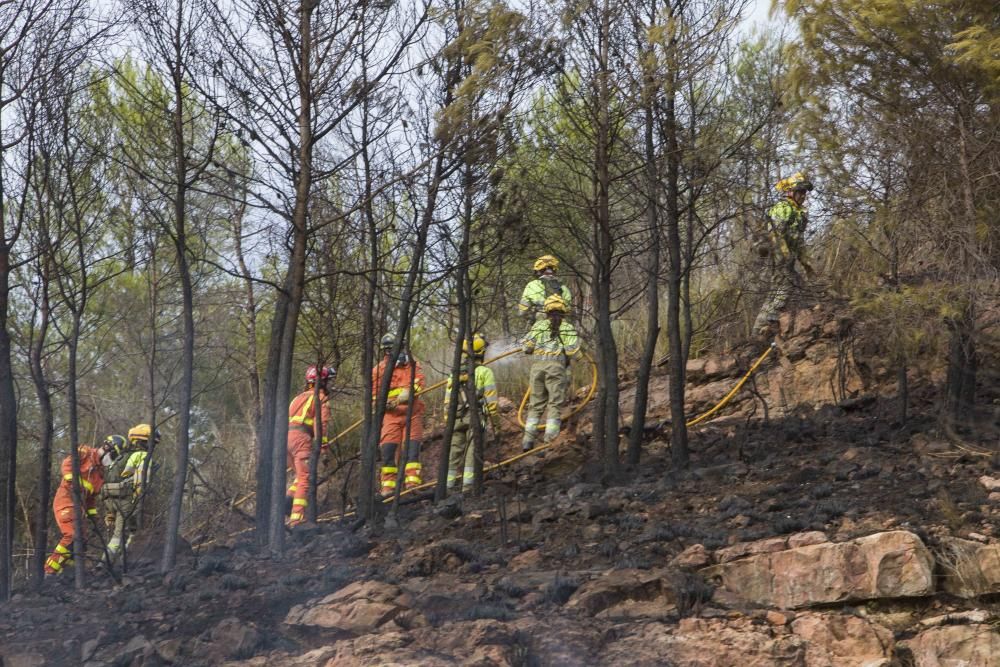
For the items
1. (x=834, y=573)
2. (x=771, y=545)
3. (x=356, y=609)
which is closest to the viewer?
(x=834, y=573)

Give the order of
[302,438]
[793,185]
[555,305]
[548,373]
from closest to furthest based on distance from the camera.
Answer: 1. [555,305]
2. [793,185]
3. [548,373]
4. [302,438]

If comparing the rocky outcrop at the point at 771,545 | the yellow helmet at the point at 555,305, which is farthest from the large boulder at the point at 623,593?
the yellow helmet at the point at 555,305

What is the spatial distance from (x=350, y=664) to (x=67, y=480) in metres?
7.93

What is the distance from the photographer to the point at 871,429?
11242 millimetres

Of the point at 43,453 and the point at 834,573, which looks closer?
the point at 834,573

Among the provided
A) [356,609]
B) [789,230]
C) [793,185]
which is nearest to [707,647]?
[356,609]

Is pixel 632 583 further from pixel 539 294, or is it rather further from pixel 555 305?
pixel 539 294

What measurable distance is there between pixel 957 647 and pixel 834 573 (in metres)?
0.88

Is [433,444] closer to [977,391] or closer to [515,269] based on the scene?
[515,269]

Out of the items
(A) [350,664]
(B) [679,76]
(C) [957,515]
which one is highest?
(B) [679,76]

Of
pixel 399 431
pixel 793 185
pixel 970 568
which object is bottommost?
pixel 970 568

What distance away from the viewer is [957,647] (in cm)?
625

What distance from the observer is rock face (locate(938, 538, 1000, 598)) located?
6723 millimetres

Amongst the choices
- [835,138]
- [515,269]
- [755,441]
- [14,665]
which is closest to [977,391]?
[755,441]
